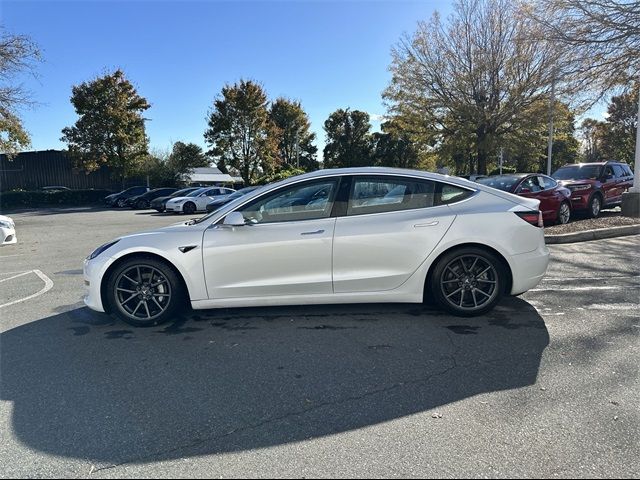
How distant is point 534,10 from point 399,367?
14.2m

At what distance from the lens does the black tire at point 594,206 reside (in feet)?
39.4

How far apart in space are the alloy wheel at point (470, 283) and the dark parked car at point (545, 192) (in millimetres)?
6794

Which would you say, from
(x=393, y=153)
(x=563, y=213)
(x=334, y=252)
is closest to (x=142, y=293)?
(x=334, y=252)

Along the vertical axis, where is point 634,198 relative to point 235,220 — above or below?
below

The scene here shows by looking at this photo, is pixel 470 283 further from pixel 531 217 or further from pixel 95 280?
pixel 95 280

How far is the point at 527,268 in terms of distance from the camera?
14.9 feet

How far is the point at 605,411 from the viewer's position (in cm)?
288

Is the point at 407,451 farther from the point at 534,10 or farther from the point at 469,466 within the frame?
the point at 534,10

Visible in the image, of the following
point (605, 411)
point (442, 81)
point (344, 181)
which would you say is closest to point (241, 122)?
point (442, 81)

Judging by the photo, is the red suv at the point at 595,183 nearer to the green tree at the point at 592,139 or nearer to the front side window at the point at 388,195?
the front side window at the point at 388,195

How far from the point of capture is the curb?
9.08m

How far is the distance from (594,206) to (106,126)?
3339 cm

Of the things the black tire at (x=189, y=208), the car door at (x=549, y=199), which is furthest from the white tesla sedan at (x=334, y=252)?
the black tire at (x=189, y=208)

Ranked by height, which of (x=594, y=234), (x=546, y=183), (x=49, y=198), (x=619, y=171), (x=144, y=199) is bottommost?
(x=594, y=234)
